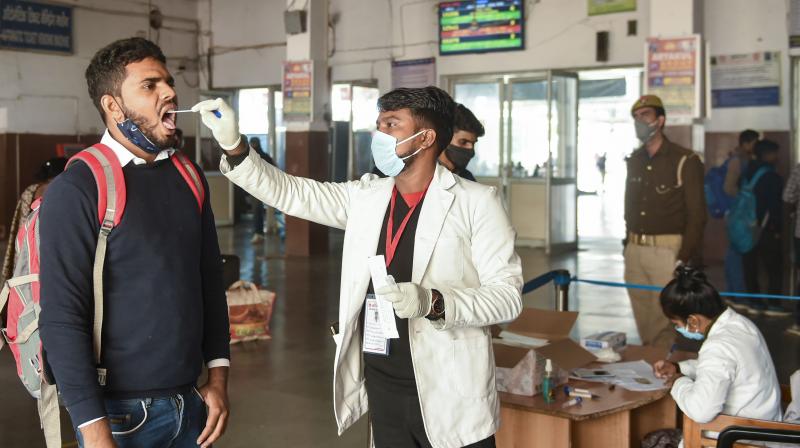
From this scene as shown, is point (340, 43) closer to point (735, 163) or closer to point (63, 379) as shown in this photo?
point (735, 163)

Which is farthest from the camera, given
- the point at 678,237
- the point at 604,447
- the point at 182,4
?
the point at 182,4

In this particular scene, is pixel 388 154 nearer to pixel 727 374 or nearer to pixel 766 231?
pixel 727 374

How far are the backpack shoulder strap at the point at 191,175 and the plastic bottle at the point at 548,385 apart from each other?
149cm

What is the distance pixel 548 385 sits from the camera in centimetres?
304

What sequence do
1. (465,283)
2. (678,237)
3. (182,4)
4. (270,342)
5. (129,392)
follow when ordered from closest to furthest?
(129,392) < (465,283) < (678,237) < (270,342) < (182,4)

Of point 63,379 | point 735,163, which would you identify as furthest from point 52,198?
point 735,163

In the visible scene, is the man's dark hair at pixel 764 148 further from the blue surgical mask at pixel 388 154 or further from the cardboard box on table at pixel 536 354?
the blue surgical mask at pixel 388 154

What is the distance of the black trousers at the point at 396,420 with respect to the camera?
2281 mm

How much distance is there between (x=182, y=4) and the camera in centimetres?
1421

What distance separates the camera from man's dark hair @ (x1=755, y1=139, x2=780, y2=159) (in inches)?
287

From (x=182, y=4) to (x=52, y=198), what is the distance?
43.2 feet

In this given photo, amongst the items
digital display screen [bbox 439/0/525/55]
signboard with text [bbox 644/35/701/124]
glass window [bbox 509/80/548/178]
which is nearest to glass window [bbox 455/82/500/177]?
glass window [bbox 509/80/548/178]

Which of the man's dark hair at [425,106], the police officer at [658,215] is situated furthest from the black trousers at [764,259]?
the man's dark hair at [425,106]

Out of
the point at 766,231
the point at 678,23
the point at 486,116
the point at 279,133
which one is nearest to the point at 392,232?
the point at 766,231
